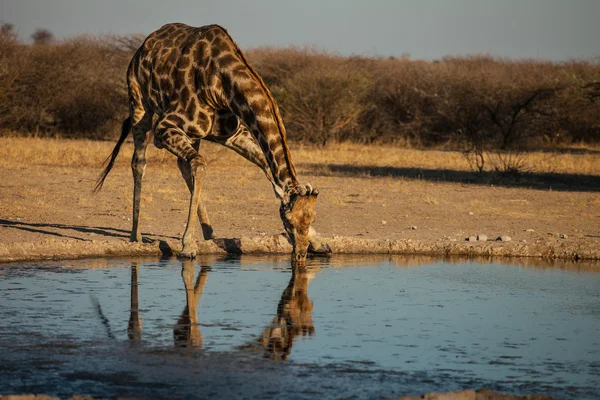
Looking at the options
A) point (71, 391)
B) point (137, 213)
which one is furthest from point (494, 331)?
point (137, 213)

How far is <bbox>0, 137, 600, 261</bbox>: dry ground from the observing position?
1083 cm

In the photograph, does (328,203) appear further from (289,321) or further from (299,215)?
(289,321)

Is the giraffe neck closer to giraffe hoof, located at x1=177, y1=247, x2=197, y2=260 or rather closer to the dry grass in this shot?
giraffe hoof, located at x1=177, y1=247, x2=197, y2=260

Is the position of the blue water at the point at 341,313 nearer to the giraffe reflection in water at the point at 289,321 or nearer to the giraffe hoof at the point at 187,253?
the giraffe reflection in water at the point at 289,321

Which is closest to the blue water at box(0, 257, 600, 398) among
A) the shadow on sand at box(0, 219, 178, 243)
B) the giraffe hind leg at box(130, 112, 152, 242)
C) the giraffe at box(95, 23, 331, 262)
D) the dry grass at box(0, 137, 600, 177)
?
the giraffe at box(95, 23, 331, 262)

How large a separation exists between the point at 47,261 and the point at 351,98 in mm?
24523

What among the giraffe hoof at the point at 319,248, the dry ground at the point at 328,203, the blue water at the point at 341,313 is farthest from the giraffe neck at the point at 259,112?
the dry ground at the point at 328,203

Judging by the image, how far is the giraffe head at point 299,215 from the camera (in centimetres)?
905

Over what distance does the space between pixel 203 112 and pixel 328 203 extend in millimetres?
Answer: 4927

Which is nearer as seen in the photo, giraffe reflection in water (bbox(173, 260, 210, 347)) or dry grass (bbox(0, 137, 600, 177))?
giraffe reflection in water (bbox(173, 260, 210, 347))

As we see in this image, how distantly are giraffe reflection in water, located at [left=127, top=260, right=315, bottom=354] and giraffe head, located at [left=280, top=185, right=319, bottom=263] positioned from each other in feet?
0.69

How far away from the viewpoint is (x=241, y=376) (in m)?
5.52

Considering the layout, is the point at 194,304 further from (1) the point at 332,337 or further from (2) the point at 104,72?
(2) the point at 104,72

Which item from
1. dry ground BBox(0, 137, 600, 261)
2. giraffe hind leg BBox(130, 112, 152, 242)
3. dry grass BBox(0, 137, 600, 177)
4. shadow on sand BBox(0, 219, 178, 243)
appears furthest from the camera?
dry grass BBox(0, 137, 600, 177)
